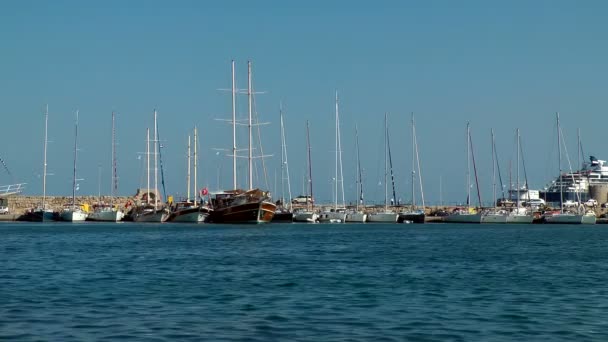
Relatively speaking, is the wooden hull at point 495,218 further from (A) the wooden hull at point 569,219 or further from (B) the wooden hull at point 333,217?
(B) the wooden hull at point 333,217

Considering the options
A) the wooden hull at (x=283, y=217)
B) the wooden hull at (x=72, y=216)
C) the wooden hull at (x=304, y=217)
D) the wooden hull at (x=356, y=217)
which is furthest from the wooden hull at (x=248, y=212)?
the wooden hull at (x=72, y=216)

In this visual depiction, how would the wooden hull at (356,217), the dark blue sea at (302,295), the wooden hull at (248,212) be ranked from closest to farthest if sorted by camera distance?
1. the dark blue sea at (302,295)
2. the wooden hull at (248,212)
3. the wooden hull at (356,217)

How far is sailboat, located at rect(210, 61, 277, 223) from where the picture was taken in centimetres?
8875

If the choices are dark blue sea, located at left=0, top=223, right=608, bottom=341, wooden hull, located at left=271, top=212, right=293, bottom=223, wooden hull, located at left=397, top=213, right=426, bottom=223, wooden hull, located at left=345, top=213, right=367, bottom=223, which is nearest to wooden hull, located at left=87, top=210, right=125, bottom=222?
wooden hull, located at left=271, top=212, right=293, bottom=223

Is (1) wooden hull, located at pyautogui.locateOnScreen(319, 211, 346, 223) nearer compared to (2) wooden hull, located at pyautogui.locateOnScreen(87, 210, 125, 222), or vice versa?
(2) wooden hull, located at pyautogui.locateOnScreen(87, 210, 125, 222)

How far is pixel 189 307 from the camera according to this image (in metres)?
23.6

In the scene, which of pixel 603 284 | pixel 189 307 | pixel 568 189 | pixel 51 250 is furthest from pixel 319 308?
pixel 568 189

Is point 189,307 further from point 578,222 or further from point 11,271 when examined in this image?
point 578,222

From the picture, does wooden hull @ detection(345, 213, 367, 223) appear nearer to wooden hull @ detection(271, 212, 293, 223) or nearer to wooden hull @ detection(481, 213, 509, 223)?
wooden hull @ detection(271, 212, 293, 223)

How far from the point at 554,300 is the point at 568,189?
464 ft

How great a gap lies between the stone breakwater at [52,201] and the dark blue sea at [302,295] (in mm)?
83514

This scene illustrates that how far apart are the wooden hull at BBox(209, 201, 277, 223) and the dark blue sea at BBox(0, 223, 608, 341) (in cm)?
4033

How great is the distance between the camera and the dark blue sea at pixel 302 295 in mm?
19844

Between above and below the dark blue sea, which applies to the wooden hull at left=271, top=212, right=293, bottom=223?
above
